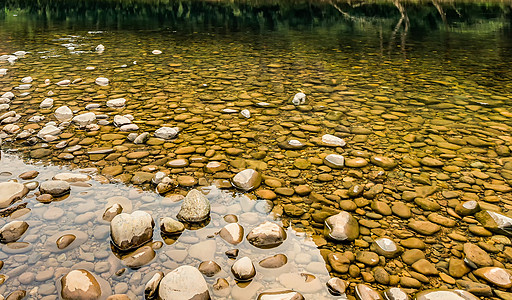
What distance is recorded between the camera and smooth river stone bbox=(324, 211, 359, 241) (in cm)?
236

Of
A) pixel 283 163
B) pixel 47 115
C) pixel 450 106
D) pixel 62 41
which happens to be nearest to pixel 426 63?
pixel 450 106

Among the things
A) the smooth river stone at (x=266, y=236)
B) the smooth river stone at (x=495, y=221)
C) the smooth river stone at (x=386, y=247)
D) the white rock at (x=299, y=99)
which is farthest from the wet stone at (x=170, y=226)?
the white rock at (x=299, y=99)

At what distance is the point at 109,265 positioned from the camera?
206 cm

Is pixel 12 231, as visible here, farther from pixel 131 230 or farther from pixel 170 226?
pixel 170 226

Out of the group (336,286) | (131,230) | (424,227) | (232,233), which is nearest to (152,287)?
(131,230)

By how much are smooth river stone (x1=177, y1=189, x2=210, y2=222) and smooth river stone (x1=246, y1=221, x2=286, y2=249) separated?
41 cm

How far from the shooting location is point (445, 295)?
1809 mm

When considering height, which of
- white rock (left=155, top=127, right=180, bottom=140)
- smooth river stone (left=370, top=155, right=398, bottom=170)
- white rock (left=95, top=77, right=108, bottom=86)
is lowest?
smooth river stone (left=370, top=155, right=398, bottom=170)

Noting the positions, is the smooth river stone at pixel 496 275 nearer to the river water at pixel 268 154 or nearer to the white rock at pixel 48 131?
the river water at pixel 268 154

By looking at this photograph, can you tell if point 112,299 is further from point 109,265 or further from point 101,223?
point 101,223

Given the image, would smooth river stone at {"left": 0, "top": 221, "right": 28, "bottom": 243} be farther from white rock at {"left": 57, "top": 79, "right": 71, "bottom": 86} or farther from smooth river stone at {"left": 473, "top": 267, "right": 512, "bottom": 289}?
white rock at {"left": 57, "top": 79, "right": 71, "bottom": 86}

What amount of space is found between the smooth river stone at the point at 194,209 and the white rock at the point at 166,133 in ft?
4.75

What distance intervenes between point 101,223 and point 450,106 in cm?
502

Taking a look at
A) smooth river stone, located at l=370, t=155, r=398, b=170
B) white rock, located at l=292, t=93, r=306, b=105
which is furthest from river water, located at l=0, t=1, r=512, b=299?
white rock, located at l=292, t=93, r=306, b=105
